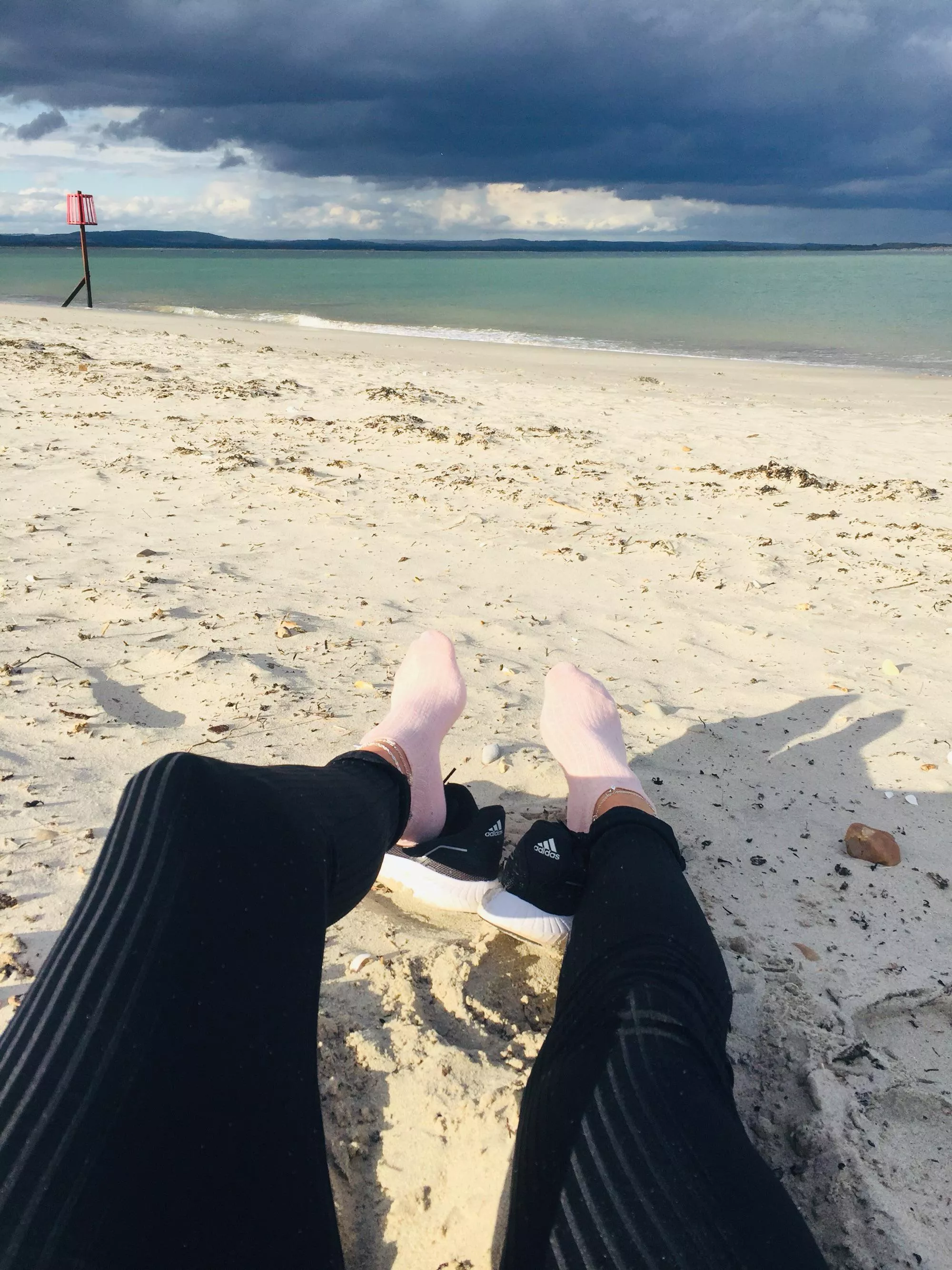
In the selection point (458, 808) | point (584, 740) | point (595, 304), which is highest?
point (595, 304)

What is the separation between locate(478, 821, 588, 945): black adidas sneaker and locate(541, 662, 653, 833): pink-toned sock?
22cm

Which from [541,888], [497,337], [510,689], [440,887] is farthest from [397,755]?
[497,337]

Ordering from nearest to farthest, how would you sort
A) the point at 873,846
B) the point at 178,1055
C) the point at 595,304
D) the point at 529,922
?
the point at 178,1055, the point at 529,922, the point at 873,846, the point at 595,304

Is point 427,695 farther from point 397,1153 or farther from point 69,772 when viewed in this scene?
point 397,1153

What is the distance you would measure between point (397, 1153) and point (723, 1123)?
417 mm

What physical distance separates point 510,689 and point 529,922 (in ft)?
3.06

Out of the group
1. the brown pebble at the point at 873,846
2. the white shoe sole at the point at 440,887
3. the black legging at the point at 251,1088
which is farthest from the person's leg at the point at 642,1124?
the brown pebble at the point at 873,846

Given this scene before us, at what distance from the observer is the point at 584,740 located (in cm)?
180

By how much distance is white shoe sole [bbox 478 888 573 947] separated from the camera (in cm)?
136

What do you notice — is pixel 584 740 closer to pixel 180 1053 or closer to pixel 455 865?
pixel 455 865

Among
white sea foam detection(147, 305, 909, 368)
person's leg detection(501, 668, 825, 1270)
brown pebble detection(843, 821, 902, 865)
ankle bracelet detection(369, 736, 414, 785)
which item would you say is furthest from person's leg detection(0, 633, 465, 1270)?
white sea foam detection(147, 305, 909, 368)

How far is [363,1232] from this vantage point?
38.1 inches

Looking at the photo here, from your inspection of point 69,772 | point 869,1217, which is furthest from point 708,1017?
point 69,772

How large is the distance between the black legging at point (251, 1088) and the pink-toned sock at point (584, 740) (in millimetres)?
582
